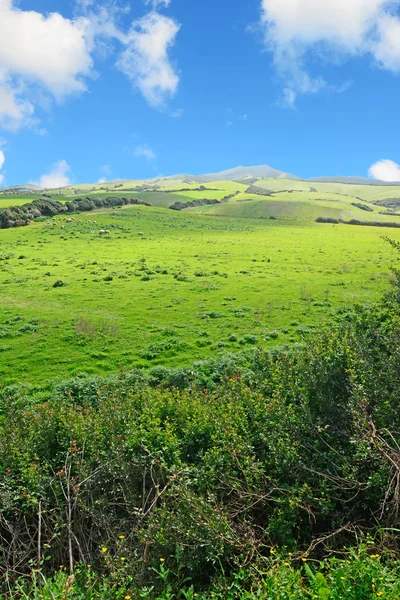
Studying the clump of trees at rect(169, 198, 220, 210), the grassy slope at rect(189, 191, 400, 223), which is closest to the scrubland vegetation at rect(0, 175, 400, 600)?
the grassy slope at rect(189, 191, 400, 223)

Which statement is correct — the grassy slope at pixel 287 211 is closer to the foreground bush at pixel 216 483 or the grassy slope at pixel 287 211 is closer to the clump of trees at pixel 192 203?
A: the clump of trees at pixel 192 203

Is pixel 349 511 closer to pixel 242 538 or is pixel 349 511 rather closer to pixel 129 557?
pixel 242 538

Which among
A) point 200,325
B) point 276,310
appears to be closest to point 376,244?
point 276,310

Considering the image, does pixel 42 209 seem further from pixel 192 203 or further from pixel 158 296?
pixel 158 296

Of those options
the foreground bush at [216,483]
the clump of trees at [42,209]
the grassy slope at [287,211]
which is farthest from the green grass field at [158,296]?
the grassy slope at [287,211]

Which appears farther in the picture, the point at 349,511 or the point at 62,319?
the point at 62,319

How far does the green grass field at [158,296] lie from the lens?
2167 centimetres

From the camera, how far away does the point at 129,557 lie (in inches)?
289

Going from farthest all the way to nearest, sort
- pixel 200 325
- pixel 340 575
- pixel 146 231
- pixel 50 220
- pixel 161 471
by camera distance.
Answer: pixel 50 220 → pixel 146 231 → pixel 200 325 → pixel 161 471 → pixel 340 575

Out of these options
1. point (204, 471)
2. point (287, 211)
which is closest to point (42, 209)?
point (287, 211)

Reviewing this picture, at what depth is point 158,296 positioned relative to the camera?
33.2 meters

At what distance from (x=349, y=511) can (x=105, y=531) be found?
5.11 m

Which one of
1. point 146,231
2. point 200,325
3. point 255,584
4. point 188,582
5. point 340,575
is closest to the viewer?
point 340,575

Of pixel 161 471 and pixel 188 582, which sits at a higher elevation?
pixel 161 471
